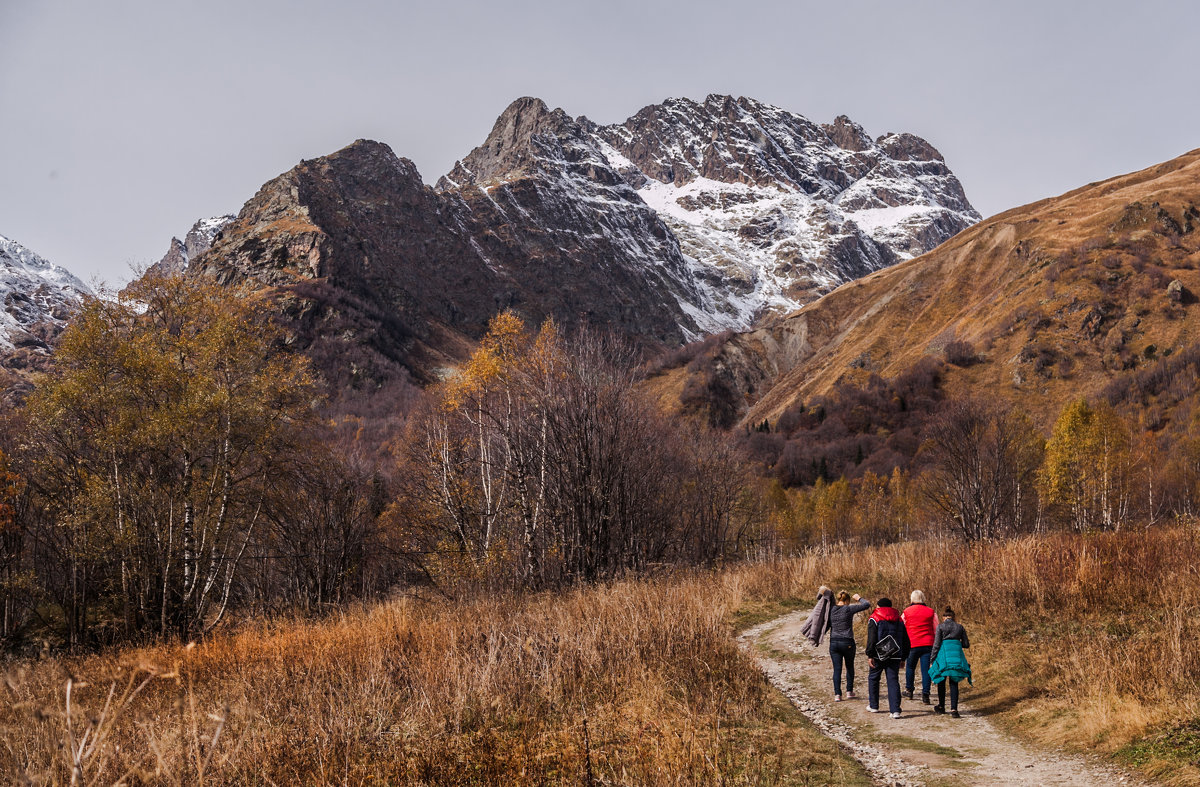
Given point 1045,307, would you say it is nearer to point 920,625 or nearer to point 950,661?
point 920,625

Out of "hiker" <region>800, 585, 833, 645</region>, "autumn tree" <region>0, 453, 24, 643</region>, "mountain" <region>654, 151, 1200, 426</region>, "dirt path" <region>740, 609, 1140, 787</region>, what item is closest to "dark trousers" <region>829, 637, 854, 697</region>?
"dirt path" <region>740, 609, 1140, 787</region>

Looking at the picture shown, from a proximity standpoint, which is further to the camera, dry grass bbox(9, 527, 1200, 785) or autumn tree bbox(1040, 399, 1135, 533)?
autumn tree bbox(1040, 399, 1135, 533)

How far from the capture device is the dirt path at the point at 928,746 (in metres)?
6.25

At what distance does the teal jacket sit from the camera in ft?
27.9

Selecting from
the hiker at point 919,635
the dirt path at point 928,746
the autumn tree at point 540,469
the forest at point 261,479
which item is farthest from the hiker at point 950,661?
the autumn tree at point 540,469

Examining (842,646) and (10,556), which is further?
(10,556)

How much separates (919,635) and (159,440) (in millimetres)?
17476

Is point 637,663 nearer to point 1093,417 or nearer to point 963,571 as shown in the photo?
point 963,571

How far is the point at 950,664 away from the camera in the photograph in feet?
28.1

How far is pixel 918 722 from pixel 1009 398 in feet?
239

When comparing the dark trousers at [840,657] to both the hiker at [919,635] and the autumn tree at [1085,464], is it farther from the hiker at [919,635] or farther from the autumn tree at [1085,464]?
the autumn tree at [1085,464]

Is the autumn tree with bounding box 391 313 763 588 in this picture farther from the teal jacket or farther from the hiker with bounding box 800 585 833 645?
the teal jacket

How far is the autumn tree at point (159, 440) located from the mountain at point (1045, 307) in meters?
72.0

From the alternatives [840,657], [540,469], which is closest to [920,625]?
[840,657]
